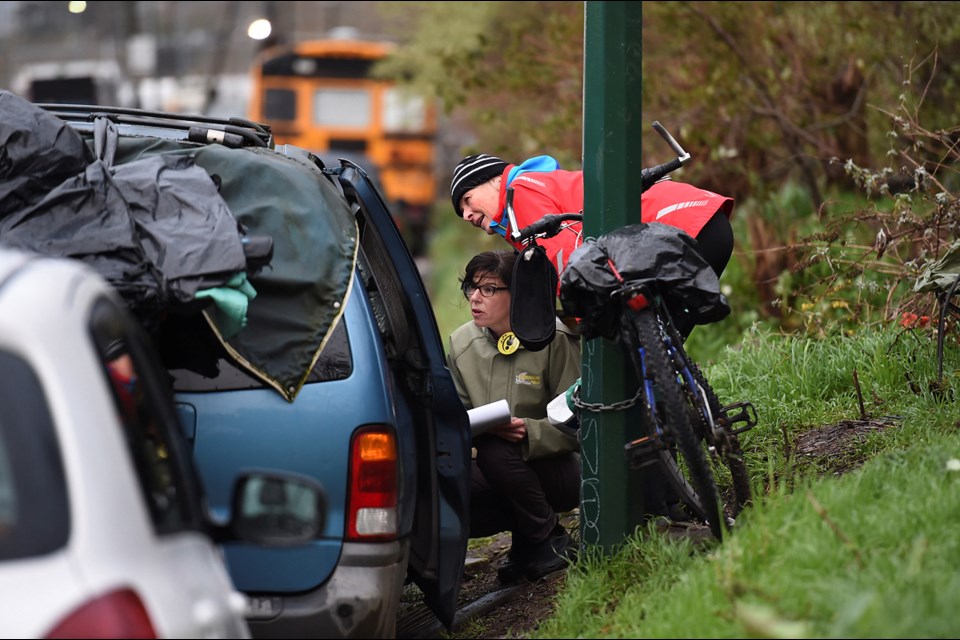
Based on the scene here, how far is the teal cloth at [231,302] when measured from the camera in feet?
12.8

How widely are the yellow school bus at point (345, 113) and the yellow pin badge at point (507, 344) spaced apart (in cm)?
2267

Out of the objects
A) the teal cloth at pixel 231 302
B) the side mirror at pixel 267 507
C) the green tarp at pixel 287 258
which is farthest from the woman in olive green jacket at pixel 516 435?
the side mirror at pixel 267 507

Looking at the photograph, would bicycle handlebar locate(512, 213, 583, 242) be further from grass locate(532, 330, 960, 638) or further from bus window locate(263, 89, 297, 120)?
bus window locate(263, 89, 297, 120)

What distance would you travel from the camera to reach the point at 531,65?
40.7 ft

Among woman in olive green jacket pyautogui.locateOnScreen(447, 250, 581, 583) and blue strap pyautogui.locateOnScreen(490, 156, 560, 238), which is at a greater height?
blue strap pyautogui.locateOnScreen(490, 156, 560, 238)

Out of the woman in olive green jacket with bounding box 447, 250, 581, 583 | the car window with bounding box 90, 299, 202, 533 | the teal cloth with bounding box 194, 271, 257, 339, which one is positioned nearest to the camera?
the car window with bounding box 90, 299, 202, 533

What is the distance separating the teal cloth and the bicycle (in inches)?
48.5

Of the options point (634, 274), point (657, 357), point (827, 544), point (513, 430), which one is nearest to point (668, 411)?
point (657, 357)

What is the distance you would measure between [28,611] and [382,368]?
6.26 ft

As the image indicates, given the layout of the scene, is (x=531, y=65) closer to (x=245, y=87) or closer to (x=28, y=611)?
(x=28, y=611)

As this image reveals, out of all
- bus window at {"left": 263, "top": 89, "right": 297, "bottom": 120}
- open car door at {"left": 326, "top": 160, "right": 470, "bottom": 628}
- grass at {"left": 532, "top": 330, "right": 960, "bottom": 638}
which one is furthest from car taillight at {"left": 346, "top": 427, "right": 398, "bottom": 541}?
bus window at {"left": 263, "top": 89, "right": 297, "bottom": 120}

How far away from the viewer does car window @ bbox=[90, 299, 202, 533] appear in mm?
2676

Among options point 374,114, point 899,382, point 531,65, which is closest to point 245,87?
point 374,114

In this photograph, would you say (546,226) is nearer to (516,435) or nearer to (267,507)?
(516,435)
